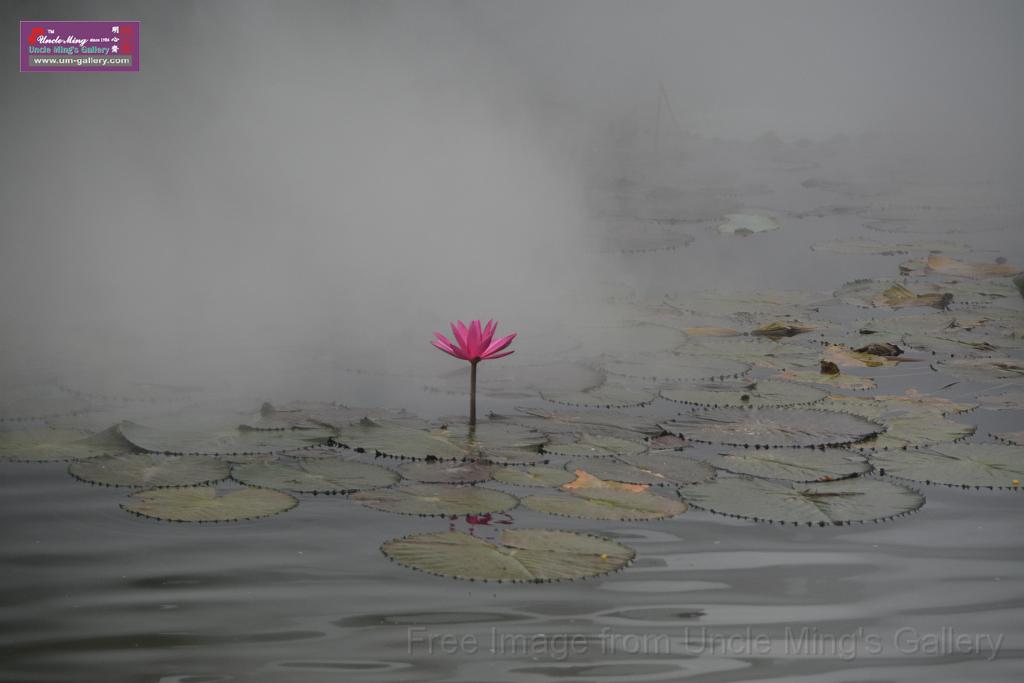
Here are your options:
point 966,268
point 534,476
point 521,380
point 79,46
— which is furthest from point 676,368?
point 79,46

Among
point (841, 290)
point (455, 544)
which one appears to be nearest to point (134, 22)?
point (841, 290)

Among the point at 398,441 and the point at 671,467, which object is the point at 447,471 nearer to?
the point at 398,441

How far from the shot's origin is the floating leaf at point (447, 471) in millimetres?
2668

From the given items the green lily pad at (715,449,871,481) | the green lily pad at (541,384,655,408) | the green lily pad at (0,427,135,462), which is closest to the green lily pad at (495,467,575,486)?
the green lily pad at (715,449,871,481)

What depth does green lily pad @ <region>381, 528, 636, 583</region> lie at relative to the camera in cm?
216

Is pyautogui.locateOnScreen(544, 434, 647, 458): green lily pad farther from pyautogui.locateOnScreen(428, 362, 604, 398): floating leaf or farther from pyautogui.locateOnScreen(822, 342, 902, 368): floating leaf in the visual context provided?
pyautogui.locateOnScreen(822, 342, 902, 368): floating leaf

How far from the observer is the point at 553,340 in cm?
412

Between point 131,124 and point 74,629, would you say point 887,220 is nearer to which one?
point 131,124

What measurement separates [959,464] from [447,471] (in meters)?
1.25

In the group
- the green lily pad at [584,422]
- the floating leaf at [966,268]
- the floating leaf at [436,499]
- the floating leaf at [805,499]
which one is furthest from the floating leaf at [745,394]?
the floating leaf at [966,268]

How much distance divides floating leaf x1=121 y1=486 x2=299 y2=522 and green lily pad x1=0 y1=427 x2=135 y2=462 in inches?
13.0

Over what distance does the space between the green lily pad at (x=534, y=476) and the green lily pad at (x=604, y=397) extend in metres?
0.60

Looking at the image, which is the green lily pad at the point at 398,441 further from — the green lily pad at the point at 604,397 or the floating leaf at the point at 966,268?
the floating leaf at the point at 966,268

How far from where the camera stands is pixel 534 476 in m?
2.71
